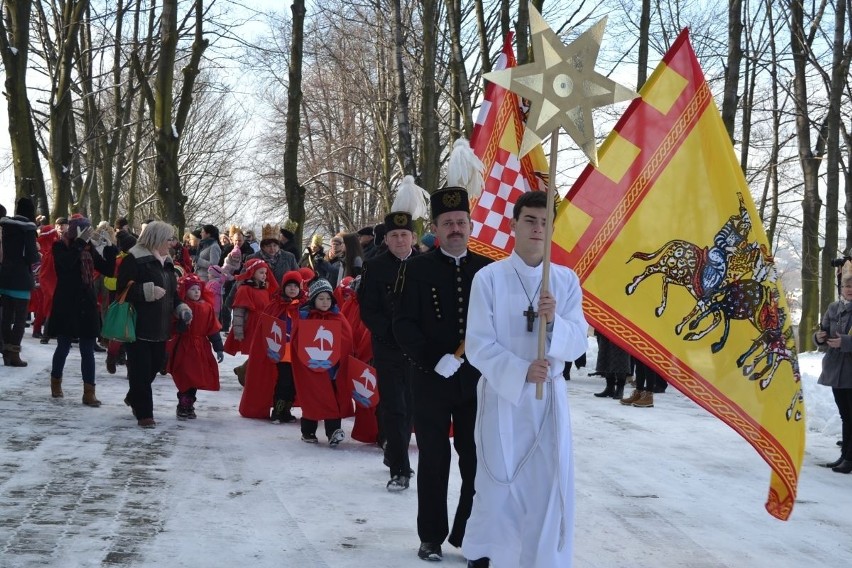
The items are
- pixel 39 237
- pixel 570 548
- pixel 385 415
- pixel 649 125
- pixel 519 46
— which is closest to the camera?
pixel 570 548

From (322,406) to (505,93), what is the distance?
3.55m

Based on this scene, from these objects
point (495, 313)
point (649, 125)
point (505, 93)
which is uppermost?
point (505, 93)

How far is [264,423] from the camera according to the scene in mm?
10562

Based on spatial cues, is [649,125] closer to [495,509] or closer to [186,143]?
[495,509]

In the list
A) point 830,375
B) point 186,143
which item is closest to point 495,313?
point 830,375

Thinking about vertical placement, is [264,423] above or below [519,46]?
below

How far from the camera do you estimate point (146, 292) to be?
965cm

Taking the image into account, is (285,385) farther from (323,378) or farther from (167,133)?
(167,133)

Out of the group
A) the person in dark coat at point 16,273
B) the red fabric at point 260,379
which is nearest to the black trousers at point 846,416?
the red fabric at point 260,379

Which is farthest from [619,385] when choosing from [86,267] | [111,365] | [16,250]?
[16,250]

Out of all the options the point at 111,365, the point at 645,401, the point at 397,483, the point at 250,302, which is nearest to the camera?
the point at 397,483

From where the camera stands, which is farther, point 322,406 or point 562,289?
point 322,406

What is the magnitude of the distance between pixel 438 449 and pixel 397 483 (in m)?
1.81

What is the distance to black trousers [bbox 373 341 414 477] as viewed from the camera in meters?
7.71
